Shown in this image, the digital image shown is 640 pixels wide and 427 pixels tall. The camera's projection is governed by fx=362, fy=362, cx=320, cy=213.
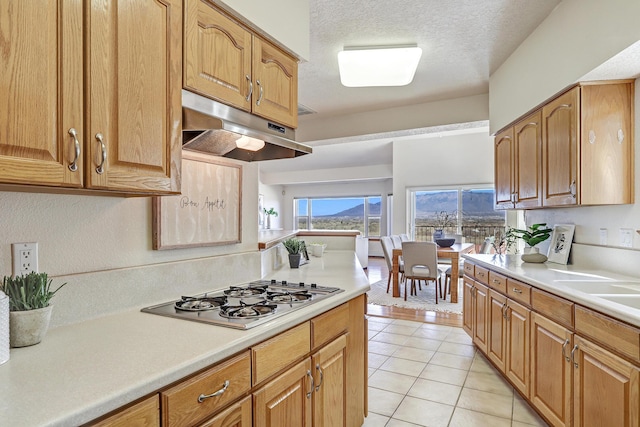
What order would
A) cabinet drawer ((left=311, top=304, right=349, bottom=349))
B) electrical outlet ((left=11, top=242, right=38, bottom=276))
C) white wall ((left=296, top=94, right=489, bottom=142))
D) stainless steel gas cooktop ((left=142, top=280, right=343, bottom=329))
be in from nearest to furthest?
1. electrical outlet ((left=11, top=242, right=38, bottom=276))
2. stainless steel gas cooktop ((left=142, top=280, right=343, bottom=329))
3. cabinet drawer ((left=311, top=304, right=349, bottom=349))
4. white wall ((left=296, top=94, right=489, bottom=142))

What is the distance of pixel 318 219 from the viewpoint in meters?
11.6

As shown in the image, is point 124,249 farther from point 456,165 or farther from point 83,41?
point 456,165

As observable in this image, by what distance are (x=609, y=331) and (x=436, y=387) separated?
139 cm

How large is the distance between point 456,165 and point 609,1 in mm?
5832

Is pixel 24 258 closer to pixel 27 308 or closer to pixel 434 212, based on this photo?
pixel 27 308

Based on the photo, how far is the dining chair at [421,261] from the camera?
4.95 m

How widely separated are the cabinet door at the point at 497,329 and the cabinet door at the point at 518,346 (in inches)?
2.5

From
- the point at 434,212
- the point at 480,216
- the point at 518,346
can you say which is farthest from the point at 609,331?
the point at 434,212

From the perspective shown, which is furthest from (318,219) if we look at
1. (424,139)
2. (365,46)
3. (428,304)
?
(365,46)

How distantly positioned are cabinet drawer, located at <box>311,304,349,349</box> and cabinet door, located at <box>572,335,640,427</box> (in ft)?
3.56

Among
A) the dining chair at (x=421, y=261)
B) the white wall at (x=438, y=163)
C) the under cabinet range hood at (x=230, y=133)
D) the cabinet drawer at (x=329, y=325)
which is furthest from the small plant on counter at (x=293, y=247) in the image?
the white wall at (x=438, y=163)

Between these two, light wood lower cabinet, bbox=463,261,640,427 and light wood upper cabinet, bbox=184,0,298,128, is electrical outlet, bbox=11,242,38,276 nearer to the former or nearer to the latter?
light wood upper cabinet, bbox=184,0,298,128

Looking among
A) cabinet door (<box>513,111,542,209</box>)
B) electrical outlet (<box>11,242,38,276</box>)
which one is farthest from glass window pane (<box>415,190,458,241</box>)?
electrical outlet (<box>11,242,38,276</box>)

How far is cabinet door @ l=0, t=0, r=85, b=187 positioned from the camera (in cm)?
86
